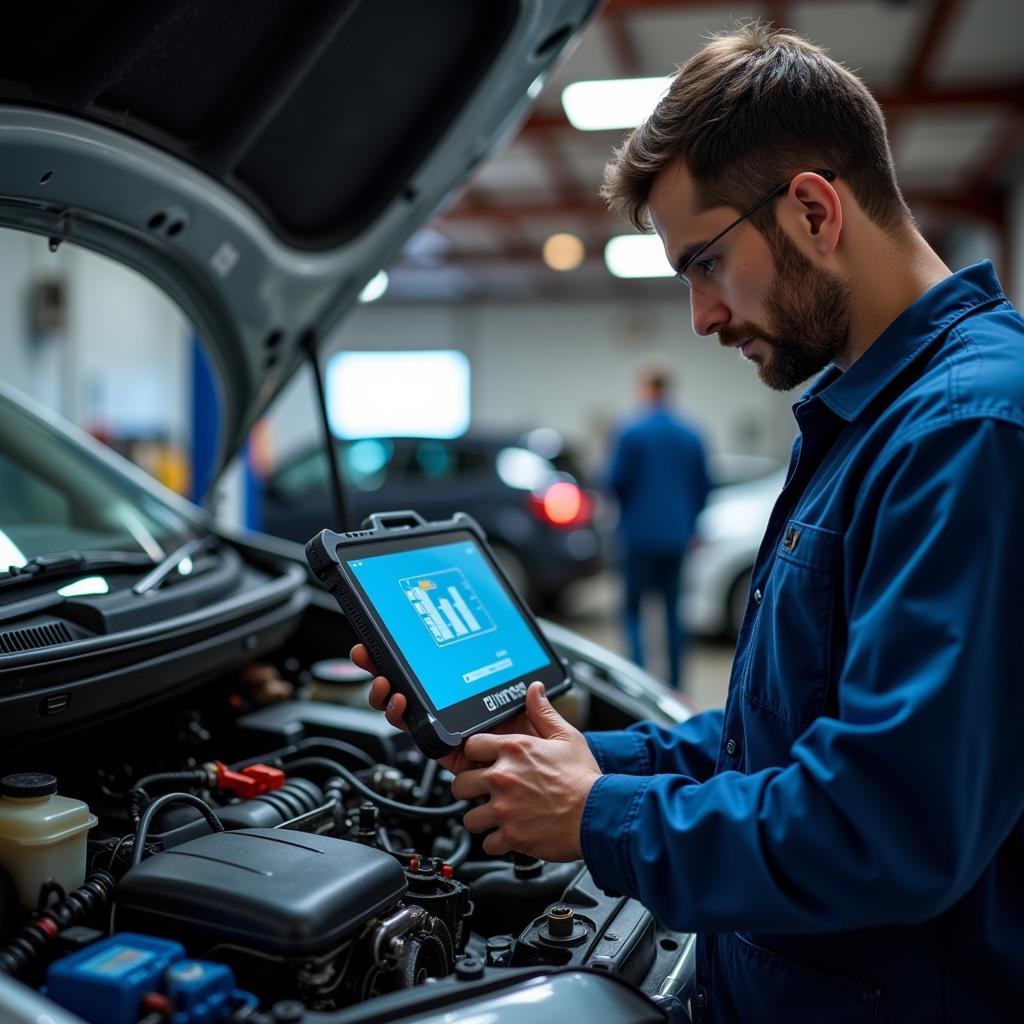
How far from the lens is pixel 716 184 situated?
122cm

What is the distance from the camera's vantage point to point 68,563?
1.60 m

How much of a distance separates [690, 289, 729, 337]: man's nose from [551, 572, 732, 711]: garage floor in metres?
3.01

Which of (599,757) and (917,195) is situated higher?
(917,195)

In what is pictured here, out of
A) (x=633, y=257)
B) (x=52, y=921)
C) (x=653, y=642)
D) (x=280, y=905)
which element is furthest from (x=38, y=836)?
(x=633, y=257)

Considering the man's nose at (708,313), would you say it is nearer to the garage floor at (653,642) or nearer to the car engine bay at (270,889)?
the car engine bay at (270,889)

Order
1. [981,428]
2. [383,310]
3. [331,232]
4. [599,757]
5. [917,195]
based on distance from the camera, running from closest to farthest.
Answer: [981,428] → [599,757] → [331,232] → [917,195] → [383,310]

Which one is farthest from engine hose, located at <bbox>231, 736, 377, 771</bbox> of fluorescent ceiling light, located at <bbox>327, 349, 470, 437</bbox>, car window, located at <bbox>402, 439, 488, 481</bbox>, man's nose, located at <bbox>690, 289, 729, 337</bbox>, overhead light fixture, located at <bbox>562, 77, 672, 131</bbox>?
fluorescent ceiling light, located at <bbox>327, 349, 470, 437</bbox>

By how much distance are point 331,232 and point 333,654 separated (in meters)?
0.86

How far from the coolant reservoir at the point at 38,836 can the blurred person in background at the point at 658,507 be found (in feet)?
14.7

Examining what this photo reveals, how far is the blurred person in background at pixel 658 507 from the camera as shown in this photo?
18.2ft

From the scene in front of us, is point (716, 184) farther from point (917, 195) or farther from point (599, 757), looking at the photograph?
point (917, 195)

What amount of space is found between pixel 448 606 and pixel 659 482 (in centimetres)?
421

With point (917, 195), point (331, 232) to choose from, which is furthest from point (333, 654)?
point (917, 195)

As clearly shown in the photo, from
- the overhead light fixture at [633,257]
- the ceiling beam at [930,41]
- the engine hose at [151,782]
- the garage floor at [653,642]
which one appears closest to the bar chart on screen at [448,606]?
the engine hose at [151,782]
